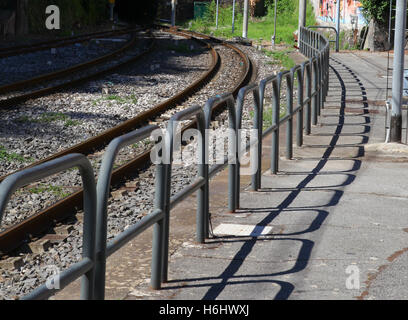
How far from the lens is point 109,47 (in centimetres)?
2850

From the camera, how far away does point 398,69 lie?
10.2m

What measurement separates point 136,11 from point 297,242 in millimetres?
49075

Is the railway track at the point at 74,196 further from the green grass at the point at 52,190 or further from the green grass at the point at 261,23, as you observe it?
the green grass at the point at 261,23

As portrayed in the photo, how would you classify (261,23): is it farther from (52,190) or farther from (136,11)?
(52,190)

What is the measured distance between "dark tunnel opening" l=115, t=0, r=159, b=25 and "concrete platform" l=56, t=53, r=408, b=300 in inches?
1779

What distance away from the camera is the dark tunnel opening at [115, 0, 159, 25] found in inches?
2108

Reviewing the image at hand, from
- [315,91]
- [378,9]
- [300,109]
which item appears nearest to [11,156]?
[300,109]

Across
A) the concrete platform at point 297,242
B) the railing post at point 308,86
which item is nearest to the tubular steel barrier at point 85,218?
the concrete platform at point 297,242

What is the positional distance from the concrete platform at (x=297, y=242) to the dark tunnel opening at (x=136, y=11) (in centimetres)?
4519

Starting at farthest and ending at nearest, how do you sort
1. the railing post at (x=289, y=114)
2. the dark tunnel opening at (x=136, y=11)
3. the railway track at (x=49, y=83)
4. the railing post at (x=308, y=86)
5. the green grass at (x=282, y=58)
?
the dark tunnel opening at (x=136, y=11)
the green grass at (x=282, y=58)
the railway track at (x=49, y=83)
the railing post at (x=308, y=86)
the railing post at (x=289, y=114)

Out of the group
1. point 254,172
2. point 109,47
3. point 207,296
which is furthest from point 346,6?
point 207,296

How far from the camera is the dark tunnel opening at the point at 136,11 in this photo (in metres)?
53.5

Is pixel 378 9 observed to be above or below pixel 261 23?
below

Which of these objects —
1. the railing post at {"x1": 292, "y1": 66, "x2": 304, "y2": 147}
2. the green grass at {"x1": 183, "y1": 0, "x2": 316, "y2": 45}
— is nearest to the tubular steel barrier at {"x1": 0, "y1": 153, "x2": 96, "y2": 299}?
the railing post at {"x1": 292, "y1": 66, "x2": 304, "y2": 147}
